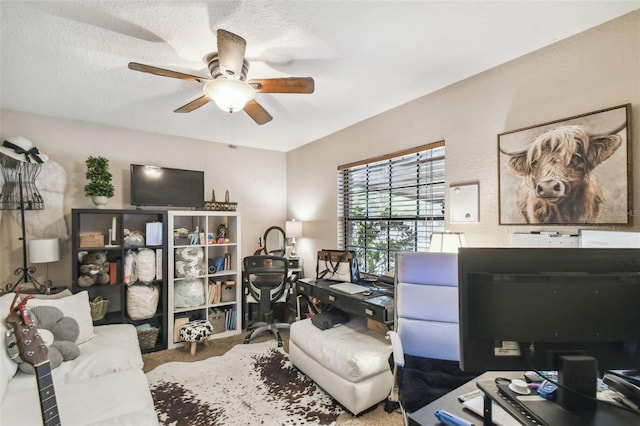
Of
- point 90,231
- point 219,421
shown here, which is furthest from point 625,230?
point 90,231

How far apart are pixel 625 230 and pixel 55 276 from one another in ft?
15.4

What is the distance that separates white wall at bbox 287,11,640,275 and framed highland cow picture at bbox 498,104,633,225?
5cm

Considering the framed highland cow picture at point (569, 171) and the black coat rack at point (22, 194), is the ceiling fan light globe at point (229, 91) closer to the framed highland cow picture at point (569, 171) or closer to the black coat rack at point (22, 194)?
the framed highland cow picture at point (569, 171)

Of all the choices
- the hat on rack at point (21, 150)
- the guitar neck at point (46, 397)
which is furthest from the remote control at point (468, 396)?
the hat on rack at point (21, 150)

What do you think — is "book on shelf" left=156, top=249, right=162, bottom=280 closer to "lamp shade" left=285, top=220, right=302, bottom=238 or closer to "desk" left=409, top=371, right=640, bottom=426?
"lamp shade" left=285, top=220, right=302, bottom=238

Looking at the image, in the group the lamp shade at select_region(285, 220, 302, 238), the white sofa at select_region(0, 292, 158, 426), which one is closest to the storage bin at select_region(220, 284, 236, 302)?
the lamp shade at select_region(285, 220, 302, 238)

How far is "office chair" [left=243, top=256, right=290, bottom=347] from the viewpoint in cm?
320

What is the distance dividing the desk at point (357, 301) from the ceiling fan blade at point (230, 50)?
1.90 m

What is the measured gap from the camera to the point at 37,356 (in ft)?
4.45

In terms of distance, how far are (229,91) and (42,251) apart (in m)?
2.48

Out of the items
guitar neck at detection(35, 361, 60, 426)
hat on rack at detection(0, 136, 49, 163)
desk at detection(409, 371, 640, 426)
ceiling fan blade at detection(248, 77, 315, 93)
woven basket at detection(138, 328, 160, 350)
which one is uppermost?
ceiling fan blade at detection(248, 77, 315, 93)

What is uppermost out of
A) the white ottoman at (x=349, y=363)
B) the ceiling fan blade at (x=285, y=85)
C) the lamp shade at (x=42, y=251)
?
the ceiling fan blade at (x=285, y=85)

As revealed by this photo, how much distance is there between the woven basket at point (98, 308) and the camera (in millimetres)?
2838

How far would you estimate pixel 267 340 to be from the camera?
10.7ft
